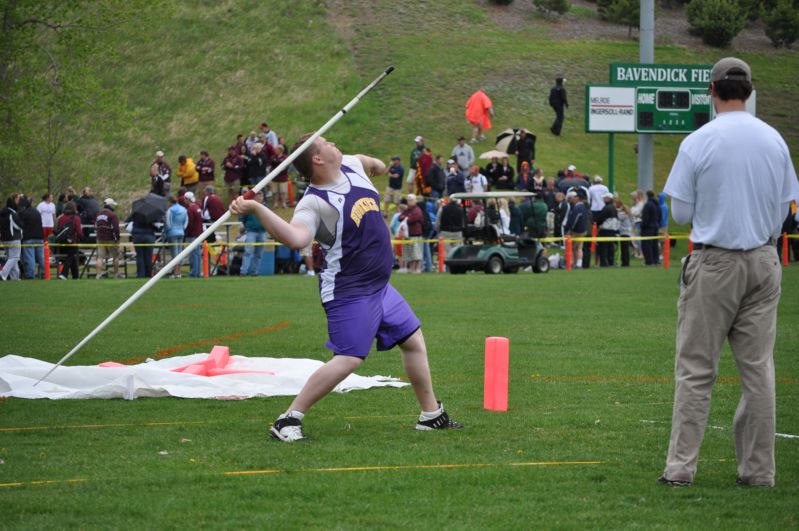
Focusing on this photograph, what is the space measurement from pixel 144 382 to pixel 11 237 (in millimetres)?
20579

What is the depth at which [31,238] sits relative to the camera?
97.9ft

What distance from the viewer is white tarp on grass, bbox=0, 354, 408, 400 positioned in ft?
32.7

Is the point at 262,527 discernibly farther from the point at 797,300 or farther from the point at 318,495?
the point at 797,300

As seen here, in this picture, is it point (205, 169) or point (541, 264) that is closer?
point (541, 264)

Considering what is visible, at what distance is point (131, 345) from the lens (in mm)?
14250

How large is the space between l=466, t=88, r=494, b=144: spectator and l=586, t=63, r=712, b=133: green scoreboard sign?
9.18m

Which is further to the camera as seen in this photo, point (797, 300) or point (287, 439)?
point (797, 300)

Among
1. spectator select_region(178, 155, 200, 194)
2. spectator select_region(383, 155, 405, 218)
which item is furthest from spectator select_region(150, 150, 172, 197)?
spectator select_region(383, 155, 405, 218)

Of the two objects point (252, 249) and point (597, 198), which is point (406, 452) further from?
point (597, 198)

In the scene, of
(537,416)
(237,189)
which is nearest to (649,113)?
(237,189)

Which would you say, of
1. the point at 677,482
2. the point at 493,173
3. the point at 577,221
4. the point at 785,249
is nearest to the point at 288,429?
the point at 677,482

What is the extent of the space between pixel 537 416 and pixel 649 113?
29.9m

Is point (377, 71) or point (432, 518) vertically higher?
point (377, 71)

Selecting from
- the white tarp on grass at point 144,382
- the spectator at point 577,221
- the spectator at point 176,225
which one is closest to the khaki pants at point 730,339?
the white tarp on grass at point 144,382
